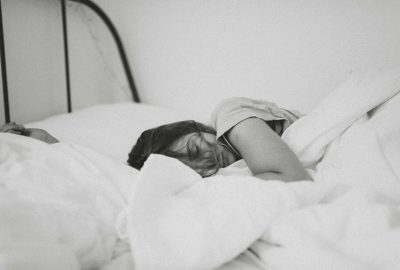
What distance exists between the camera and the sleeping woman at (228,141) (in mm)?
775

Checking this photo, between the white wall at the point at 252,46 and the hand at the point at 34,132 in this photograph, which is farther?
the white wall at the point at 252,46

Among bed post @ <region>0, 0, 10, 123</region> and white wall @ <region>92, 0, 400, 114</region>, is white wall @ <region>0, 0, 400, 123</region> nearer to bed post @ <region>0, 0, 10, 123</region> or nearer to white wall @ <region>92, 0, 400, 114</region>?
white wall @ <region>92, 0, 400, 114</region>

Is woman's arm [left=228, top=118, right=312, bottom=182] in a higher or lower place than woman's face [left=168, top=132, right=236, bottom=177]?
higher

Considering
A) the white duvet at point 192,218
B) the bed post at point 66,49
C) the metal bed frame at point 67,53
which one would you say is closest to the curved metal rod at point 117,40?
the metal bed frame at point 67,53

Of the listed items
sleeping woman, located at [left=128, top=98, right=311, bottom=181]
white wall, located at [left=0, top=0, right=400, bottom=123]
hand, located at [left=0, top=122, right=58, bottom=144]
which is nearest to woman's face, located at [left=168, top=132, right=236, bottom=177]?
sleeping woman, located at [left=128, top=98, right=311, bottom=181]

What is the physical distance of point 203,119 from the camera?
1.69m

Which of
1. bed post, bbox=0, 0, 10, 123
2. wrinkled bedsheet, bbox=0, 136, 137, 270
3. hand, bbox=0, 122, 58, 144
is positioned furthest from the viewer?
bed post, bbox=0, 0, 10, 123

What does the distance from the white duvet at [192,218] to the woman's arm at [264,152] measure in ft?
0.32

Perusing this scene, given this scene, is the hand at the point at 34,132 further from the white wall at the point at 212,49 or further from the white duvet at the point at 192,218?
the white wall at the point at 212,49

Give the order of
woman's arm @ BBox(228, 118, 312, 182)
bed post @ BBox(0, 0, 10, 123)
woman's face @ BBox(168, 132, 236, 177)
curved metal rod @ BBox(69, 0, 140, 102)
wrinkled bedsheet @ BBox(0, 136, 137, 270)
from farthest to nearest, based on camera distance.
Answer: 1. curved metal rod @ BBox(69, 0, 140, 102)
2. bed post @ BBox(0, 0, 10, 123)
3. woman's face @ BBox(168, 132, 236, 177)
4. woman's arm @ BBox(228, 118, 312, 182)
5. wrinkled bedsheet @ BBox(0, 136, 137, 270)

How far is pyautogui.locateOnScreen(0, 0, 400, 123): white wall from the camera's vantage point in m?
1.34

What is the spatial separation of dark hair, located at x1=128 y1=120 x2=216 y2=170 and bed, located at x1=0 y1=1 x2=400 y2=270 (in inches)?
6.8

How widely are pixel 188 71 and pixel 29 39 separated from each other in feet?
2.43

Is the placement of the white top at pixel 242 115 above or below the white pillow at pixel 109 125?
above
